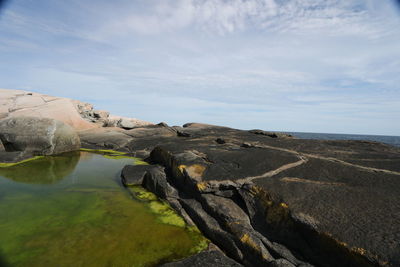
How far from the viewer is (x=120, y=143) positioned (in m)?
13.9

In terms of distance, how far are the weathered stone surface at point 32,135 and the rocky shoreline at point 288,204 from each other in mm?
7164

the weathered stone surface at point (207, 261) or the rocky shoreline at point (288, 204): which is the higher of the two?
the rocky shoreline at point (288, 204)

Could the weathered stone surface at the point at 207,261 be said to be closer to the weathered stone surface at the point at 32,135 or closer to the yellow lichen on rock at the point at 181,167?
the yellow lichen on rock at the point at 181,167

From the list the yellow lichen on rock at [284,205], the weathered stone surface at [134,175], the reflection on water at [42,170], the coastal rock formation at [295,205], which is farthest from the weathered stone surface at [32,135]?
the yellow lichen on rock at [284,205]

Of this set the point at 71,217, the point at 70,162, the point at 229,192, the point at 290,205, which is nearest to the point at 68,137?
the point at 70,162

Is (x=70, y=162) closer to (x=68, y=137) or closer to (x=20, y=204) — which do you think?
(x=68, y=137)

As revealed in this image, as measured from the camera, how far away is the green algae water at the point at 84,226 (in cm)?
344

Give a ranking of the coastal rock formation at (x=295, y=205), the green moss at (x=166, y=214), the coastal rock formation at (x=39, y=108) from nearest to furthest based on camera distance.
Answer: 1. the coastal rock formation at (x=295, y=205)
2. the green moss at (x=166, y=214)
3. the coastal rock formation at (x=39, y=108)

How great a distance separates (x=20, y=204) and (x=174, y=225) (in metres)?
3.92

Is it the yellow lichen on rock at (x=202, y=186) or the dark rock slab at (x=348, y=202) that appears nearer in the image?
the dark rock slab at (x=348, y=202)

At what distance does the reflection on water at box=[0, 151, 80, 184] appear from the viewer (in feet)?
23.4

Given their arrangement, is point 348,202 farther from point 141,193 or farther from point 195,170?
point 141,193

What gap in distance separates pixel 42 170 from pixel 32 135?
10.4ft

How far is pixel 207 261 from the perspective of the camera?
3.27 m
